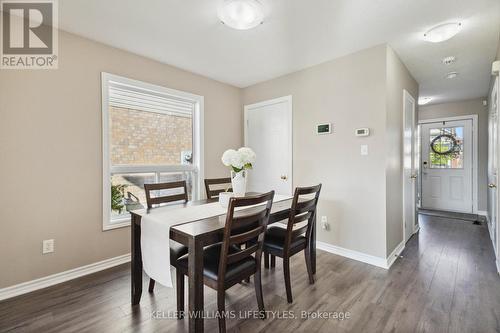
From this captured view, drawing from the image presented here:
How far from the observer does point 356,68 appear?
2.77 meters

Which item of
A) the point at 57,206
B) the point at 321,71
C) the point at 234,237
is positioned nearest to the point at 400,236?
the point at 321,71

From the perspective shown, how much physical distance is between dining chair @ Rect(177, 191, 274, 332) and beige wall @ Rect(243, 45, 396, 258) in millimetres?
1572

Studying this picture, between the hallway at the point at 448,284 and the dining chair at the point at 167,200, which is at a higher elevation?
the dining chair at the point at 167,200

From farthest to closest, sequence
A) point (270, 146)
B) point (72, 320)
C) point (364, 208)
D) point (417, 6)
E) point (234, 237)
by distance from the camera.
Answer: point (270, 146) < point (364, 208) < point (417, 6) < point (72, 320) < point (234, 237)

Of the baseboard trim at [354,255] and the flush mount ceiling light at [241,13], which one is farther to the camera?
the baseboard trim at [354,255]

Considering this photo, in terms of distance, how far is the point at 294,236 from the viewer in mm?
2051

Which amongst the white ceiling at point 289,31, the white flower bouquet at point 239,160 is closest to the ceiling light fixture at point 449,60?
the white ceiling at point 289,31

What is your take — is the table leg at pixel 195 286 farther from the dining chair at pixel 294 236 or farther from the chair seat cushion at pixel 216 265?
the dining chair at pixel 294 236

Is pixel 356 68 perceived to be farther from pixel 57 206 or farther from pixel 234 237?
pixel 57 206

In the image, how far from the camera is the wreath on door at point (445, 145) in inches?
199

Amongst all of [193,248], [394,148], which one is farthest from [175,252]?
[394,148]

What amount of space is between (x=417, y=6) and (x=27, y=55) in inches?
138

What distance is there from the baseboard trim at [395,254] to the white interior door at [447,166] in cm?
313

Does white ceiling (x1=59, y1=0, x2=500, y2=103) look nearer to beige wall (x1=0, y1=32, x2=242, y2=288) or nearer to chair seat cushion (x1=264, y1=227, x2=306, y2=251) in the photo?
beige wall (x1=0, y1=32, x2=242, y2=288)
